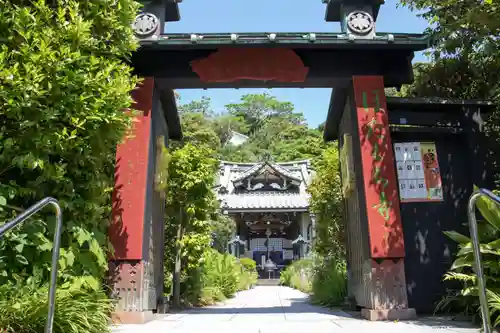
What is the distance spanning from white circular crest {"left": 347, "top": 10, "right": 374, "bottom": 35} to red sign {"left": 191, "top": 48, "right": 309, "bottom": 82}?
3.53 ft

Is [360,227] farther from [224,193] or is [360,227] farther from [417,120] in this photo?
[224,193]

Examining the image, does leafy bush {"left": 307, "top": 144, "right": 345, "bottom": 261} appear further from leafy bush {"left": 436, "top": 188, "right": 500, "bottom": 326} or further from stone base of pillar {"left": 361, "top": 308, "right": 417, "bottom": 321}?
leafy bush {"left": 436, "top": 188, "right": 500, "bottom": 326}

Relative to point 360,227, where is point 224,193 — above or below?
above

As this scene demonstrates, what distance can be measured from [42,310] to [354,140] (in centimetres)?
503

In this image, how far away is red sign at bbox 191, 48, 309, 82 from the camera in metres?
6.59

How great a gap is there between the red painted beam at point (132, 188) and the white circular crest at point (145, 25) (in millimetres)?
967

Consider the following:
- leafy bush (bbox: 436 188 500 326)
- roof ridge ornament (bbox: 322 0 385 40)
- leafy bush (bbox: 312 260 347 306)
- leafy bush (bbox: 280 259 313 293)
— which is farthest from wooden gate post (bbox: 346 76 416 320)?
leafy bush (bbox: 280 259 313 293)

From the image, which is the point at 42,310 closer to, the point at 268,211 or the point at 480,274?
the point at 480,274

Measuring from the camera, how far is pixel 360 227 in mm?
6395

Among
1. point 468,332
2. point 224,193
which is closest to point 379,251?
point 468,332

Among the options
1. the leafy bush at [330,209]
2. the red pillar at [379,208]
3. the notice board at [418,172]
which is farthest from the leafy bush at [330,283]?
the notice board at [418,172]

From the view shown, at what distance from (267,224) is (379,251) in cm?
2031

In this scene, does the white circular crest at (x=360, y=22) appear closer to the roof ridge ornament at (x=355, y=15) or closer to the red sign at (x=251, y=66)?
the roof ridge ornament at (x=355, y=15)

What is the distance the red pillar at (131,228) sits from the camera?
5496mm
